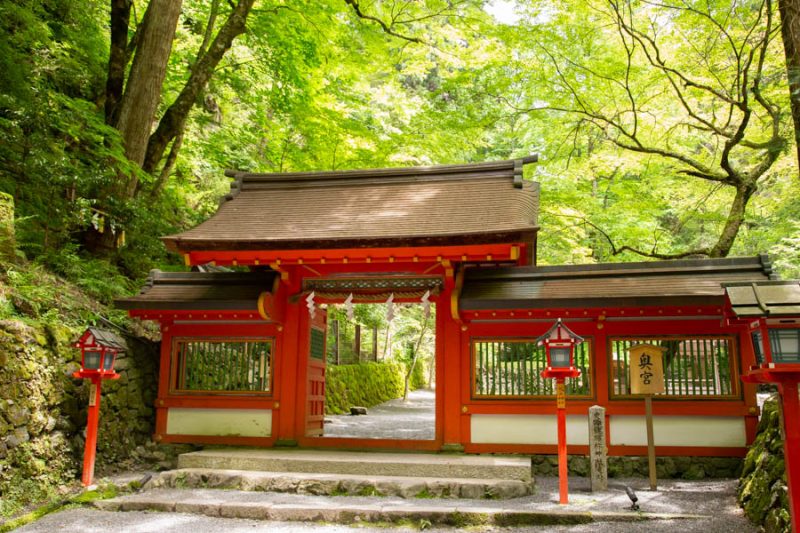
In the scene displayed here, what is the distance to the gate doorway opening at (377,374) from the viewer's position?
13719 millimetres

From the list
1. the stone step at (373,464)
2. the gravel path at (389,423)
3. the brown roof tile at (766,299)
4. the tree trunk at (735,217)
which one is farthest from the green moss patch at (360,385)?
the brown roof tile at (766,299)

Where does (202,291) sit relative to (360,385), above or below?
above

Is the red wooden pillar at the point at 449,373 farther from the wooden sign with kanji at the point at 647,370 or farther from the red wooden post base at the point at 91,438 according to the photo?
the red wooden post base at the point at 91,438

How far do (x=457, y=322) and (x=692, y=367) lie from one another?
3.42 meters

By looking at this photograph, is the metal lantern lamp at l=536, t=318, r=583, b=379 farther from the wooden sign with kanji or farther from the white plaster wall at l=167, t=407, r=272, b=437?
the white plaster wall at l=167, t=407, r=272, b=437

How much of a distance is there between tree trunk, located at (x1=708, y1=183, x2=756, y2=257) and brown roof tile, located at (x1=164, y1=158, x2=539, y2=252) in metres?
4.00

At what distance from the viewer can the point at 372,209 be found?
9641mm

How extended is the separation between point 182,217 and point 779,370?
14942 mm

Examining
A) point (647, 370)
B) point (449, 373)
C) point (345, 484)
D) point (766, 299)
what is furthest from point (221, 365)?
point (766, 299)

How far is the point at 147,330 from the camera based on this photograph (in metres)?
10.4

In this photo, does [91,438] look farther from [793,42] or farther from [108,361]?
[793,42]

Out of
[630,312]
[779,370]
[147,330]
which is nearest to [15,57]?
[147,330]

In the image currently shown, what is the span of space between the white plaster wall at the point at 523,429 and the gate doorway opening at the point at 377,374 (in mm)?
1995

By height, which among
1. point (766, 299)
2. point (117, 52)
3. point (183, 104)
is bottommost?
point (766, 299)
